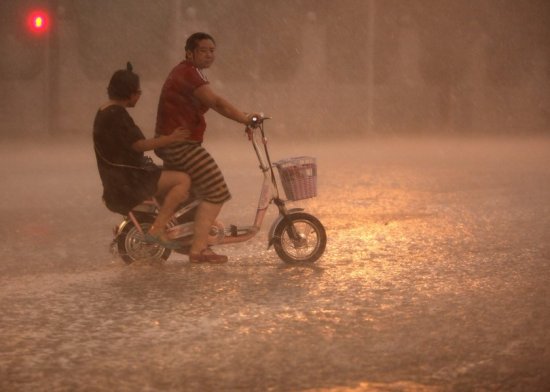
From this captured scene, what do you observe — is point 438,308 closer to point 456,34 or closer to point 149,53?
point 149,53

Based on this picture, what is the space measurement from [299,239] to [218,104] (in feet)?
3.92

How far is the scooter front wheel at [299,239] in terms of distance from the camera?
7711mm

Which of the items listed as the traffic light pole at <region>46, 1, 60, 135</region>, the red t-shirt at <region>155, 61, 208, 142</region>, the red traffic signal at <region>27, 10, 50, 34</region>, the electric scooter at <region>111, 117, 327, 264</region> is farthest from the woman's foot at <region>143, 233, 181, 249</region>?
the traffic light pole at <region>46, 1, 60, 135</region>

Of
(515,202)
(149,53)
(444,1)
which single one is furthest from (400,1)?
(515,202)

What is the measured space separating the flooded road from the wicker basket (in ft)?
1.89

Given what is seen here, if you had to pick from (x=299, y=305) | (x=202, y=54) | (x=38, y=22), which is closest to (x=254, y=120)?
(x=202, y=54)

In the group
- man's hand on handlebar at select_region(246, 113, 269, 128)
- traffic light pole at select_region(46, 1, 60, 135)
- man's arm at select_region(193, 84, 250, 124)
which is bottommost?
man's hand on handlebar at select_region(246, 113, 269, 128)

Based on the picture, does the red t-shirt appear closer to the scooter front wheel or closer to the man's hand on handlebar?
the man's hand on handlebar

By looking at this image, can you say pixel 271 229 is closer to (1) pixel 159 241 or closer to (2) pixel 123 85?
(1) pixel 159 241

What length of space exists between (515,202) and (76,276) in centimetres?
573

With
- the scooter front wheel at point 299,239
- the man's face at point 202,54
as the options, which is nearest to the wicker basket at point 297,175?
the scooter front wheel at point 299,239

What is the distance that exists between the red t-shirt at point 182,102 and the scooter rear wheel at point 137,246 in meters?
0.66

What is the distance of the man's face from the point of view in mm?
7359

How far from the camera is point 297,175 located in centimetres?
739
